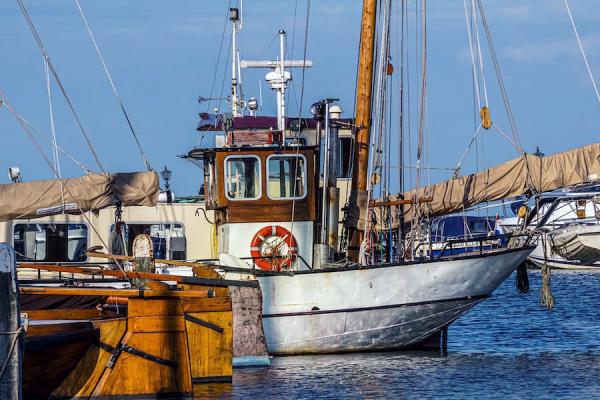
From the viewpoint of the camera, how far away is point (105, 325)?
64.7ft

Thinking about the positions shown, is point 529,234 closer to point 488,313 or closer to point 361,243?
point 361,243

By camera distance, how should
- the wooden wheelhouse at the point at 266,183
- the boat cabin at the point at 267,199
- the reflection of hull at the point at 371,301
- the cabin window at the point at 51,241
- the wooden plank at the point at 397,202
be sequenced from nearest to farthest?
the reflection of hull at the point at 371,301, the wooden plank at the point at 397,202, the boat cabin at the point at 267,199, the wooden wheelhouse at the point at 266,183, the cabin window at the point at 51,241

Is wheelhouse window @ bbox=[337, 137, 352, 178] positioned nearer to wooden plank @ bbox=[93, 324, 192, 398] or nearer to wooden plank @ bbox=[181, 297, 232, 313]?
wooden plank @ bbox=[181, 297, 232, 313]

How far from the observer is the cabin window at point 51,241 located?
3062 centimetres

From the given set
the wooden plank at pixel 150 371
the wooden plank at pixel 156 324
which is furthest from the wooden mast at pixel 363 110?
the wooden plank at pixel 150 371

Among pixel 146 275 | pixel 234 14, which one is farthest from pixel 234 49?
pixel 146 275

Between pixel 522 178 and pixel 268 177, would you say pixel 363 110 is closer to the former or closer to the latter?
pixel 268 177

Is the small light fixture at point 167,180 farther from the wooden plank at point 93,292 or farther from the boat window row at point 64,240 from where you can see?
the wooden plank at point 93,292

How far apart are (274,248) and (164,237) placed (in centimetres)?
526

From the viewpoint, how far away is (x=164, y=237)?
32.0 m

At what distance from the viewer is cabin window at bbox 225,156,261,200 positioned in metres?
28.0

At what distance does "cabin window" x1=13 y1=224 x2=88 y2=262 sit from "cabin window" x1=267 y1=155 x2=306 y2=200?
546cm

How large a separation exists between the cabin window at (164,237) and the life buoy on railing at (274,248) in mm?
4122

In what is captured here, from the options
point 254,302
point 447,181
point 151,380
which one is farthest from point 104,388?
point 447,181
